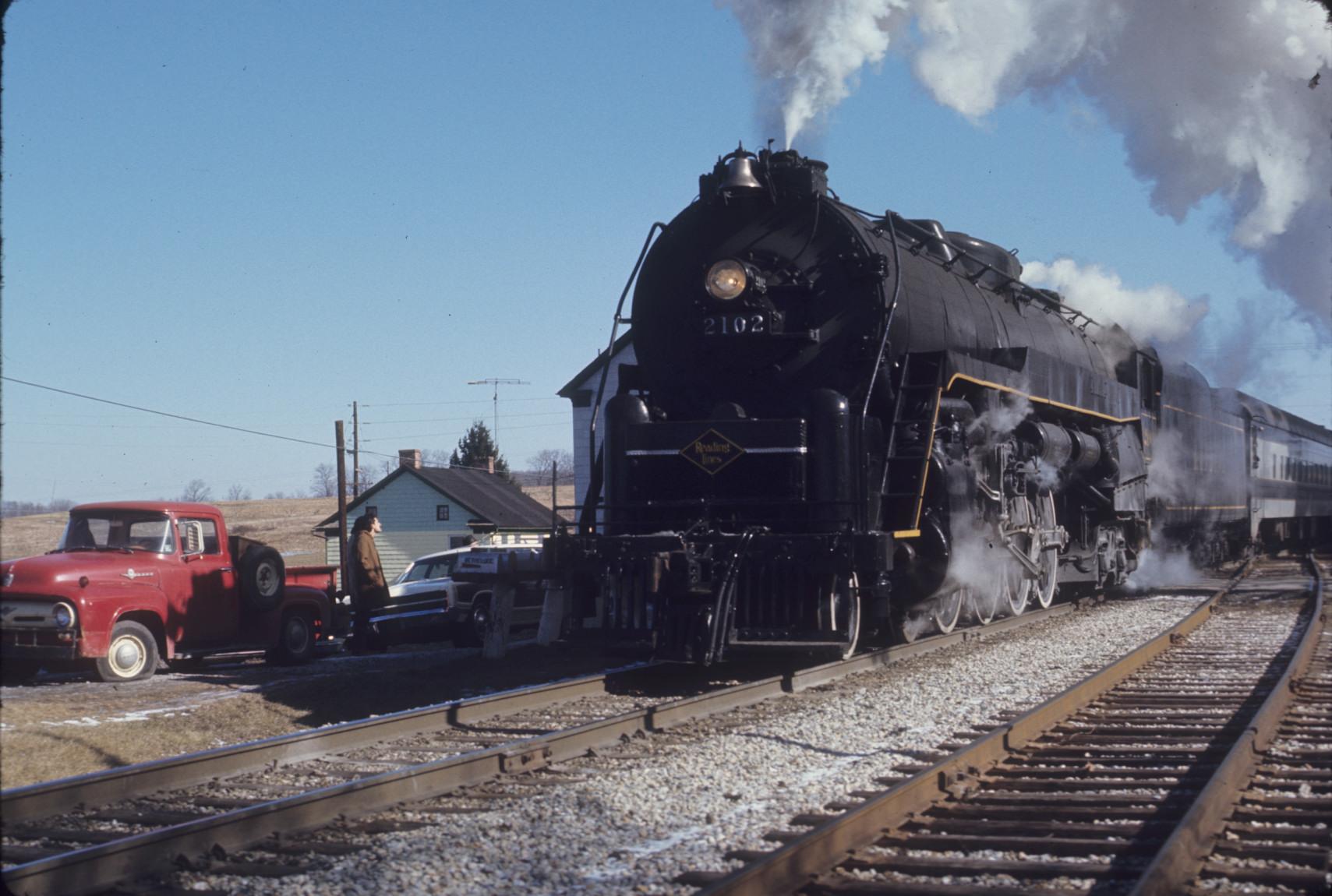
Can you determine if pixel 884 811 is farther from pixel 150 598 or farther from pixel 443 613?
pixel 443 613

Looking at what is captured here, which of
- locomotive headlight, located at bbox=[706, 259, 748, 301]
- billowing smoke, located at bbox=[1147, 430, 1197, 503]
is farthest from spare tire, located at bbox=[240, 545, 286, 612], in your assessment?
billowing smoke, located at bbox=[1147, 430, 1197, 503]

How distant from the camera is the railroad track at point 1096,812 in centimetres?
422

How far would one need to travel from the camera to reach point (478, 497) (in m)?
44.1

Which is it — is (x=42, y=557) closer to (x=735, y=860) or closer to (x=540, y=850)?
(x=540, y=850)

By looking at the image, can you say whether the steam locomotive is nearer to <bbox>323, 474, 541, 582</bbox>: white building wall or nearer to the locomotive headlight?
the locomotive headlight

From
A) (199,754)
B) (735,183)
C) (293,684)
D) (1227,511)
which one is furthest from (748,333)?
(1227,511)

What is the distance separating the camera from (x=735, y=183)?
10461mm

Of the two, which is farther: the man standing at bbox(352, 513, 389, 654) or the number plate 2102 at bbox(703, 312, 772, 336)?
the man standing at bbox(352, 513, 389, 654)

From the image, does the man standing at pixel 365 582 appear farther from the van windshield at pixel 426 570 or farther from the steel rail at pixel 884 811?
the steel rail at pixel 884 811

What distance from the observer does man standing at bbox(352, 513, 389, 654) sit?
14336mm

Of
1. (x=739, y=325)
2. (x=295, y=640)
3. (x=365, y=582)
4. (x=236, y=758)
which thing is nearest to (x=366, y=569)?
(x=365, y=582)

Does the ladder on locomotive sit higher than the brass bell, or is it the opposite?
the brass bell

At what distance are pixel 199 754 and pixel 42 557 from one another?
530cm

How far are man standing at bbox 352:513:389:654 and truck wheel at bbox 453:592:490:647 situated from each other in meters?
1.10
